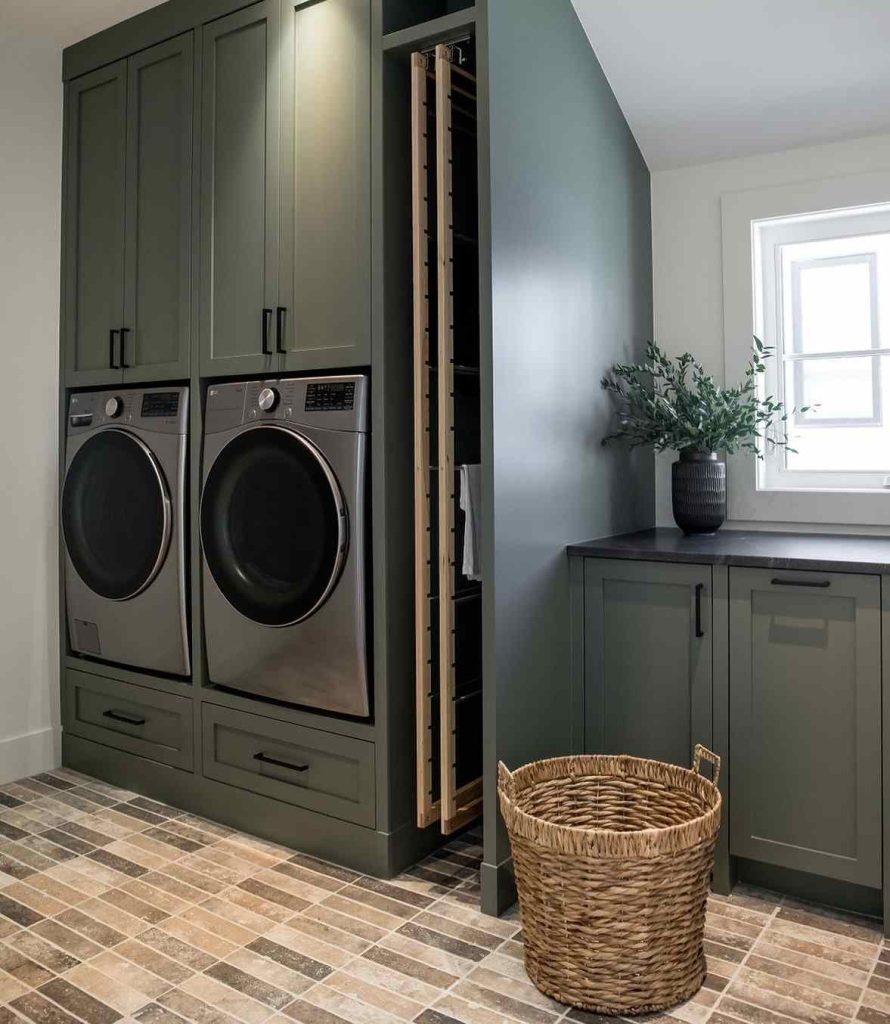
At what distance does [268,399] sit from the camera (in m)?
2.44

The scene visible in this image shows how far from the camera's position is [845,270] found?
2.79 metres

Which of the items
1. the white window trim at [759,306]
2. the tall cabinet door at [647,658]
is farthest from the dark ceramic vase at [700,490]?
the tall cabinet door at [647,658]

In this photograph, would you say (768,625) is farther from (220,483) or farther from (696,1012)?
(220,483)

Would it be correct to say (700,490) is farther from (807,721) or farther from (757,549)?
(807,721)

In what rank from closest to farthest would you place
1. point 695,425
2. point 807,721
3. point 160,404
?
point 807,721
point 695,425
point 160,404

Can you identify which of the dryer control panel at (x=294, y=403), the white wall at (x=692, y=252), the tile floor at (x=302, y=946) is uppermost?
the white wall at (x=692, y=252)

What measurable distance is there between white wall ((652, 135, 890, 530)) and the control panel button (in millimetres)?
1288

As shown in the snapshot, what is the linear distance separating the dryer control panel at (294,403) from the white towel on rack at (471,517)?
30cm

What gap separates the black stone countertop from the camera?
204cm

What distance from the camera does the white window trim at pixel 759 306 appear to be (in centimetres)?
263

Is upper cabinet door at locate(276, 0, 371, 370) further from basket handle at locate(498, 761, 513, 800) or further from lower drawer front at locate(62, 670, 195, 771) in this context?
lower drawer front at locate(62, 670, 195, 771)

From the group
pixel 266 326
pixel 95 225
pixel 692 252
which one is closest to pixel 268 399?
pixel 266 326

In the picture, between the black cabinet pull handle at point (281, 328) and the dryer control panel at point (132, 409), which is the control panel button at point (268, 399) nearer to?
the black cabinet pull handle at point (281, 328)

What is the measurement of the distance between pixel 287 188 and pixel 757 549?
5.11ft
